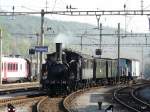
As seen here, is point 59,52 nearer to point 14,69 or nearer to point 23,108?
point 23,108

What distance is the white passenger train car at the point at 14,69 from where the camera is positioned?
1992 inches

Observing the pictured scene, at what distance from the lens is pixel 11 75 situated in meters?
52.8

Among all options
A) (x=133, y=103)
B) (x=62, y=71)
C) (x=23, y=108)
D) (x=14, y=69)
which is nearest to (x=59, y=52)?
(x=62, y=71)

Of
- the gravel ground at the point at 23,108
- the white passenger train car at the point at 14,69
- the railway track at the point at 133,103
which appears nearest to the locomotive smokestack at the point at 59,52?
the railway track at the point at 133,103

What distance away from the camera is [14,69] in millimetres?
53500

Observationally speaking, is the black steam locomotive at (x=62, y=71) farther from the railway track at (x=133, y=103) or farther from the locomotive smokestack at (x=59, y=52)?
the railway track at (x=133, y=103)

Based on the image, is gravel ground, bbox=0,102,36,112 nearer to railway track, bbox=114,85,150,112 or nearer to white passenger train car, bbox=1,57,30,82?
railway track, bbox=114,85,150,112

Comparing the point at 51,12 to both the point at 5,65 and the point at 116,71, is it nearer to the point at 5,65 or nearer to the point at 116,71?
the point at 5,65

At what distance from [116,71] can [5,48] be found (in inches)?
4712

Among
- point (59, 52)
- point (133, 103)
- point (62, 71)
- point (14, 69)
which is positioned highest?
point (59, 52)

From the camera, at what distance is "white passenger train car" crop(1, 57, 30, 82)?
50.6 meters

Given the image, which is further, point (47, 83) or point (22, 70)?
point (22, 70)

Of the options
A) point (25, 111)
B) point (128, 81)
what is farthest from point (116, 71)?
point (25, 111)

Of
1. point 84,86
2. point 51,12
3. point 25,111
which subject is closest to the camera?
point 25,111
